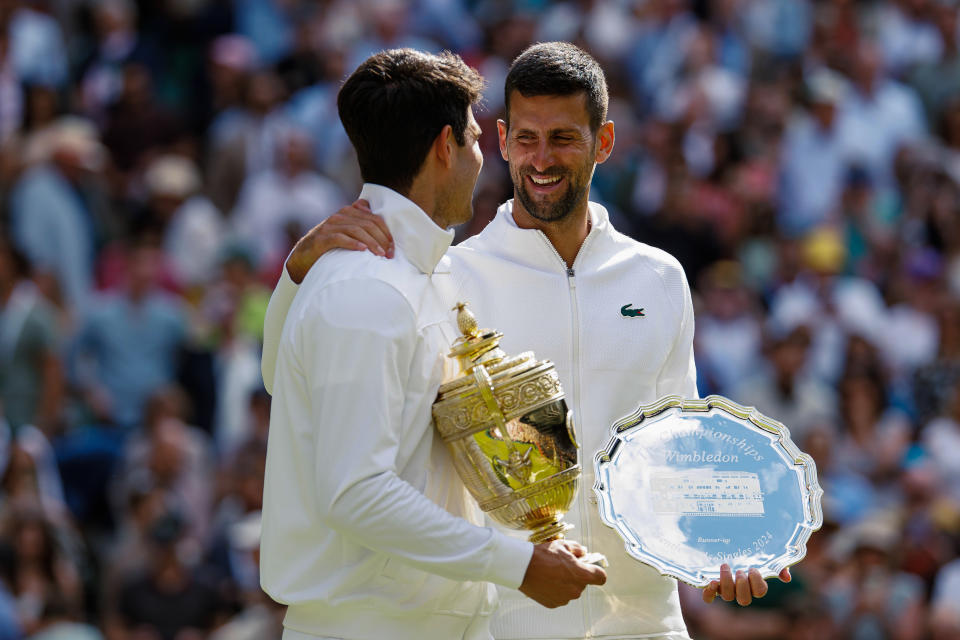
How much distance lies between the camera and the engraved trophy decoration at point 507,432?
12.2ft

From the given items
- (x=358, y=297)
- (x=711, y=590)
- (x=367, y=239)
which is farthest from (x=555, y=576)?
(x=367, y=239)

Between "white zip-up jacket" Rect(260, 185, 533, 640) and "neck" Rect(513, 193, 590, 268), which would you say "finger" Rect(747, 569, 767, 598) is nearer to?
"white zip-up jacket" Rect(260, 185, 533, 640)

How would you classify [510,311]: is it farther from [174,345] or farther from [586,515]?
[174,345]

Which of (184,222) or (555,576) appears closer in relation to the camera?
(555,576)

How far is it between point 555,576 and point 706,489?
644 mm

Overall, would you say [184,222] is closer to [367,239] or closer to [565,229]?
[565,229]

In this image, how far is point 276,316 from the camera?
4.12m

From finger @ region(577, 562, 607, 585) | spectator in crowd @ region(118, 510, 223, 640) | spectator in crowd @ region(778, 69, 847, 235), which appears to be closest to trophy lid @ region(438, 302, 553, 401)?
finger @ region(577, 562, 607, 585)

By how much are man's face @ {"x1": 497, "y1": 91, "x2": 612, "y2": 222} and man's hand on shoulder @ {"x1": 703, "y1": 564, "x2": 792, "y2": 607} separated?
111cm

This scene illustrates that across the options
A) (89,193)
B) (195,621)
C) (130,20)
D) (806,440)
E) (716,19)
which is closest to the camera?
(195,621)

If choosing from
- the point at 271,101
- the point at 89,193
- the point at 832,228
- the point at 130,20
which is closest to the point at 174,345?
the point at 89,193

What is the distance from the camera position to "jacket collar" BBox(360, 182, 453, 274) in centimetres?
381

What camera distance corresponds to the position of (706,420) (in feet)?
14.1

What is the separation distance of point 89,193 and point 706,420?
707 cm
